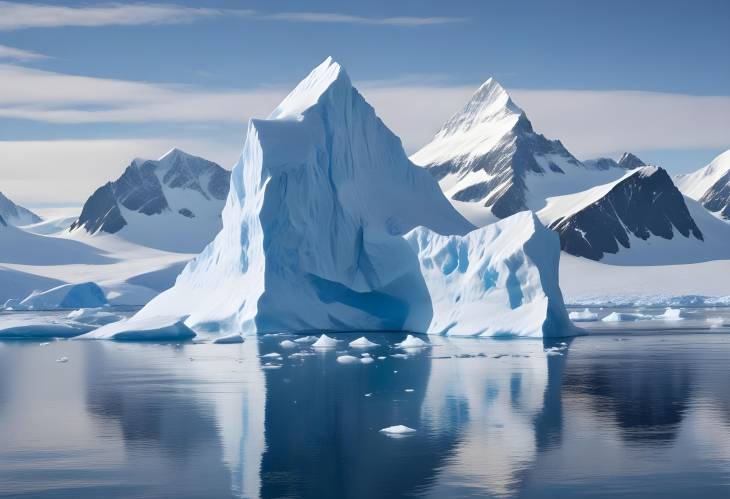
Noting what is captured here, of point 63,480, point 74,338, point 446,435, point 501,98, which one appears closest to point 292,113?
point 74,338

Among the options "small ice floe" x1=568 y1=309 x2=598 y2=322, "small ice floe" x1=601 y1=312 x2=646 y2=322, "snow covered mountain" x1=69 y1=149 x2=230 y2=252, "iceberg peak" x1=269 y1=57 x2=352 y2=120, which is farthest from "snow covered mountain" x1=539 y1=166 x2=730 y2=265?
"iceberg peak" x1=269 y1=57 x2=352 y2=120

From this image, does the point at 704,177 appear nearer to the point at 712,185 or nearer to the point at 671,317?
the point at 712,185

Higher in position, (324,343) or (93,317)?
(93,317)

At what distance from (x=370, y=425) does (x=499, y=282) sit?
20.9 metres

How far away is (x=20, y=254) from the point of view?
12775 centimetres

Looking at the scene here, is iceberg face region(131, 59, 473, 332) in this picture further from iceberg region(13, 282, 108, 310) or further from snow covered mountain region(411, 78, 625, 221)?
snow covered mountain region(411, 78, 625, 221)

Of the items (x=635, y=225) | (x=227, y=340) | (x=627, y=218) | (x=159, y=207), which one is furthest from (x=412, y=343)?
(x=159, y=207)

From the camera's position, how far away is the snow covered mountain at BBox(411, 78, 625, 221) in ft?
464

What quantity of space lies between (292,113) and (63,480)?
34227 millimetres

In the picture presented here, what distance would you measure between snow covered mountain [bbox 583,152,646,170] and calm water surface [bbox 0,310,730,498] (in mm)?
129064

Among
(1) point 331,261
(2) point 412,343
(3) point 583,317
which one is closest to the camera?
(2) point 412,343

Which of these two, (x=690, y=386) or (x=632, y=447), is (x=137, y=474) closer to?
(x=632, y=447)

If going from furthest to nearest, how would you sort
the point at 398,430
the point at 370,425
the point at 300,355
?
the point at 300,355 → the point at 370,425 → the point at 398,430

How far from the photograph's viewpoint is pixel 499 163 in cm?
14750
